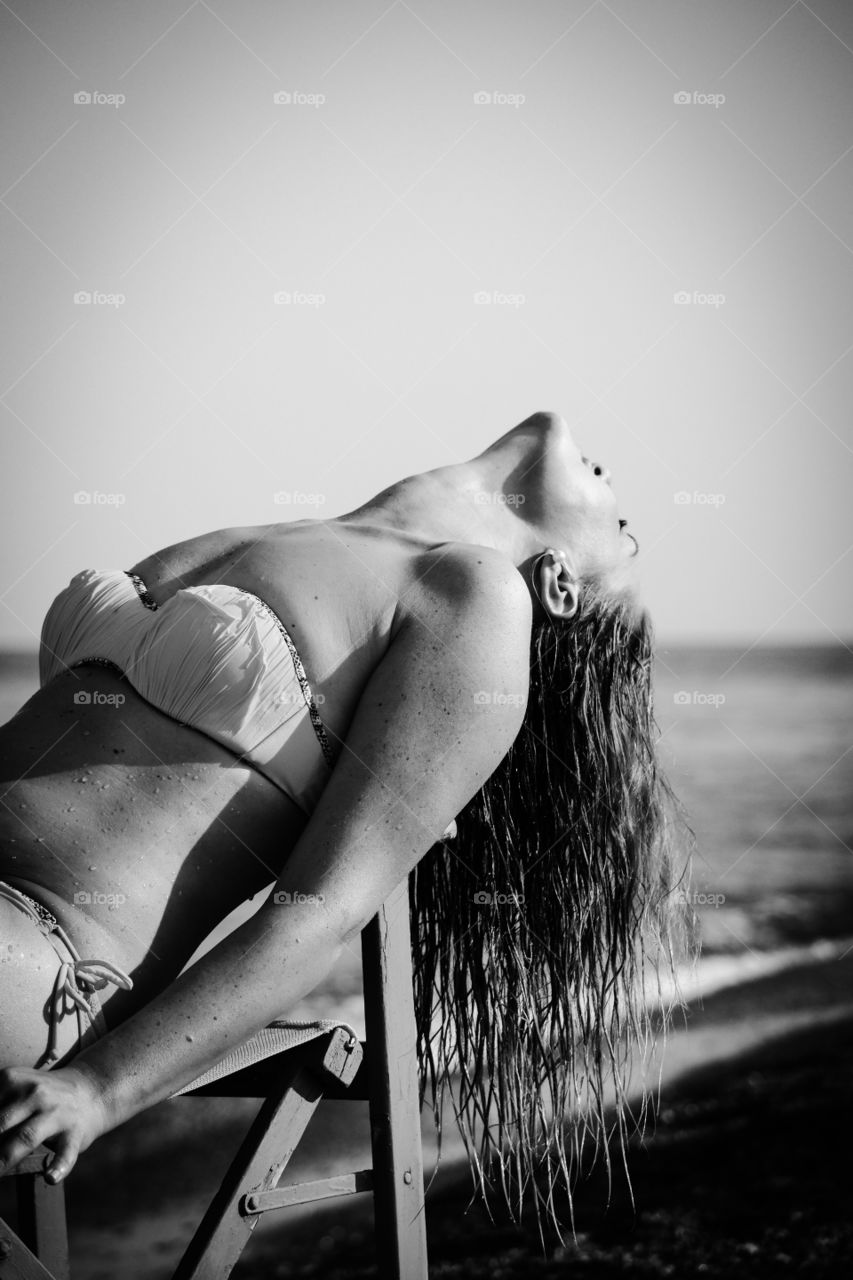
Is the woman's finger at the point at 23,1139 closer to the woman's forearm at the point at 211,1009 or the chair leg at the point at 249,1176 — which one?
the woman's forearm at the point at 211,1009

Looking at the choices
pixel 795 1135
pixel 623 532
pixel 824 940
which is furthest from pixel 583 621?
pixel 824 940

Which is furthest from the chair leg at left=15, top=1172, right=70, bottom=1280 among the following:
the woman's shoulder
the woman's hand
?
the woman's shoulder

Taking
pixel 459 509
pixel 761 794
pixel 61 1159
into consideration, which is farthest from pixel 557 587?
pixel 761 794

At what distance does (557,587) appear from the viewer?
2184 mm

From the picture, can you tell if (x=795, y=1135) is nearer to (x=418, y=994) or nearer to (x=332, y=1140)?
(x=332, y=1140)

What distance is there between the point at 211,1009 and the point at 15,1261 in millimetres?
334

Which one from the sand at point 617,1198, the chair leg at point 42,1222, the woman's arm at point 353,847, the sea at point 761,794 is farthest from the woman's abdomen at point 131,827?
the sea at point 761,794

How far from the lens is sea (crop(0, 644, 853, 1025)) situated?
11695 mm

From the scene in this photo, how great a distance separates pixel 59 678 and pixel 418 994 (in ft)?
3.15

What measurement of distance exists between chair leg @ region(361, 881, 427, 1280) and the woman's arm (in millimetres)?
156

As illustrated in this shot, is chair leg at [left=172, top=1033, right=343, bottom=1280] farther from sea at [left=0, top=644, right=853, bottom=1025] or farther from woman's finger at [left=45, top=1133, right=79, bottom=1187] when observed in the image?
sea at [left=0, top=644, right=853, bottom=1025]

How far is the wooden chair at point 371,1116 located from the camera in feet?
5.56

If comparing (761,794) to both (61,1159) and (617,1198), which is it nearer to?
(617,1198)

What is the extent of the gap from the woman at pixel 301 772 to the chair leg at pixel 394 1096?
0.16 metres
